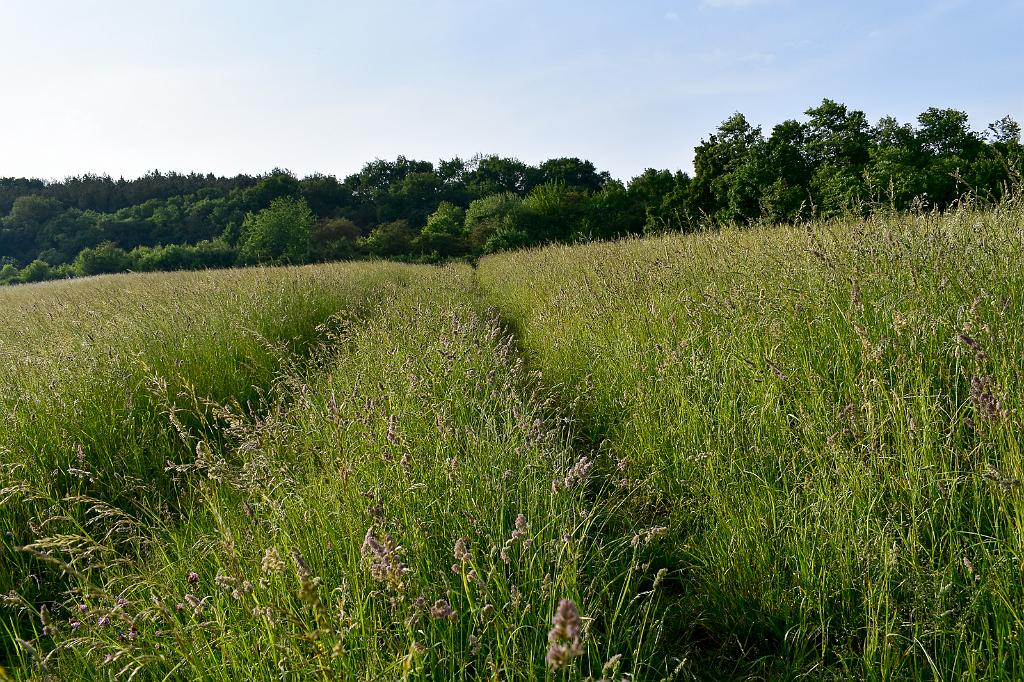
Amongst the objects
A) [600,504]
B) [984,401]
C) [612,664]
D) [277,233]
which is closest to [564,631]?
[612,664]

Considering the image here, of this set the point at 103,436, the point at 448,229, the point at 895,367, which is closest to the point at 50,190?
the point at 448,229

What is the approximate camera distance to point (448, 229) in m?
44.0

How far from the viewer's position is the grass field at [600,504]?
1516 mm

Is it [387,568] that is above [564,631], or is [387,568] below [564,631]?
below

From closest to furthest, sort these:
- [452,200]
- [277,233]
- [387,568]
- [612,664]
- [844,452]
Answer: [387,568], [612,664], [844,452], [277,233], [452,200]

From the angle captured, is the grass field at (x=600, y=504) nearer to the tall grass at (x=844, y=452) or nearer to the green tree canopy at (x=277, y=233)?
the tall grass at (x=844, y=452)

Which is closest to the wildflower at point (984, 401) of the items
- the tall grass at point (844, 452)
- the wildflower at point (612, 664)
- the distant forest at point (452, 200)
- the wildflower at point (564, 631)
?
the tall grass at point (844, 452)

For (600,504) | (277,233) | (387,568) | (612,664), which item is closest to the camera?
(387,568)

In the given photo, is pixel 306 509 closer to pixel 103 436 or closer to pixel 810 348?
pixel 103 436

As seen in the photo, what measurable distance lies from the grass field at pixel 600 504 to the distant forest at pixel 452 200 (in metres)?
12.6

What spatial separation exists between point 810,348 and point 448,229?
4233cm

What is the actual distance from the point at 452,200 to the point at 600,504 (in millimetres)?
58299

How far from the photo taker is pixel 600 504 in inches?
108

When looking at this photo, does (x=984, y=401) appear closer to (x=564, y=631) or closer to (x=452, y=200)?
(x=564, y=631)
